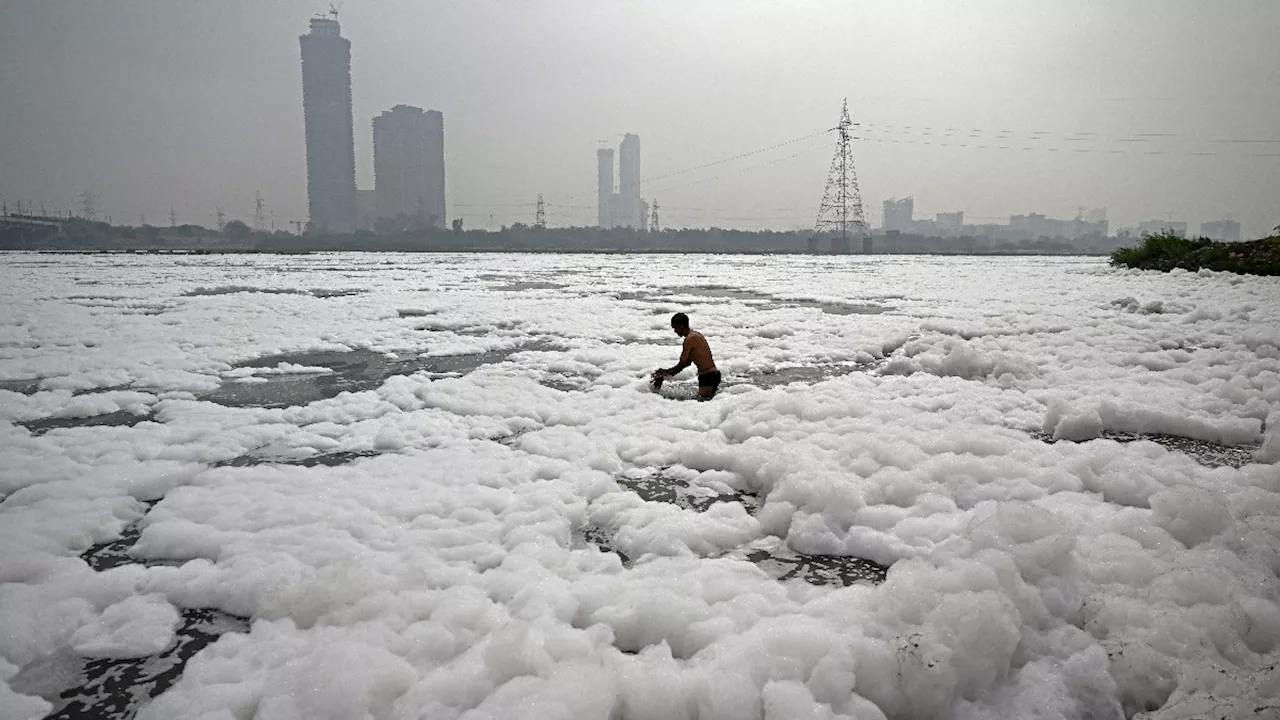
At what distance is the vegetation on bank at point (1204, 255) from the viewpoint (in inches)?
818

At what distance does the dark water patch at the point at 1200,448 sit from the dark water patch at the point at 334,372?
6802mm

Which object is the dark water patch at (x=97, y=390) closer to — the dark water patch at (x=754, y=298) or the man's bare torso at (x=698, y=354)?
the man's bare torso at (x=698, y=354)

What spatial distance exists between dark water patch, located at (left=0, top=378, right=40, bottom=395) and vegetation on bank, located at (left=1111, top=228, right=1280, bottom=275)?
1175 inches

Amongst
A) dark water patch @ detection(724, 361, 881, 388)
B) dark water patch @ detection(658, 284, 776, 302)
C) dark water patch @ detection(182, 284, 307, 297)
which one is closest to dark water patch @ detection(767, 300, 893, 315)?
dark water patch @ detection(658, 284, 776, 302)

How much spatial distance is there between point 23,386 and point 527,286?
16.9m

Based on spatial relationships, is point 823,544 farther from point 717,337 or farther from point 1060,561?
point 717,337

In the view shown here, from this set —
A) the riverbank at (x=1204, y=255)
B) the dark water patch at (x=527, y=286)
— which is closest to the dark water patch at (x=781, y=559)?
the dark water patch at (x=527, y=286)

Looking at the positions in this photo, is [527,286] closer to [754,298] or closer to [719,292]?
[719,292]

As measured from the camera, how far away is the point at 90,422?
592 cm

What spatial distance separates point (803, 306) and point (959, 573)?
47.3 feet

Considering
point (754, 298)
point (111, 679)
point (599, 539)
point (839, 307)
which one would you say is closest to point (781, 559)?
point (599, 539)

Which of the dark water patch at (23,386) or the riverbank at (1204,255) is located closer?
the dark water patch at (23,386)

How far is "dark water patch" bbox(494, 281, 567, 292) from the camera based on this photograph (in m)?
22.0

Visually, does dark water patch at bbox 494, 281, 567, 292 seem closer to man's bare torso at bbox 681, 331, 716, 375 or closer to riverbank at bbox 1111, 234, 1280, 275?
man's bare torso at bbox 681, 331, 716, 375
